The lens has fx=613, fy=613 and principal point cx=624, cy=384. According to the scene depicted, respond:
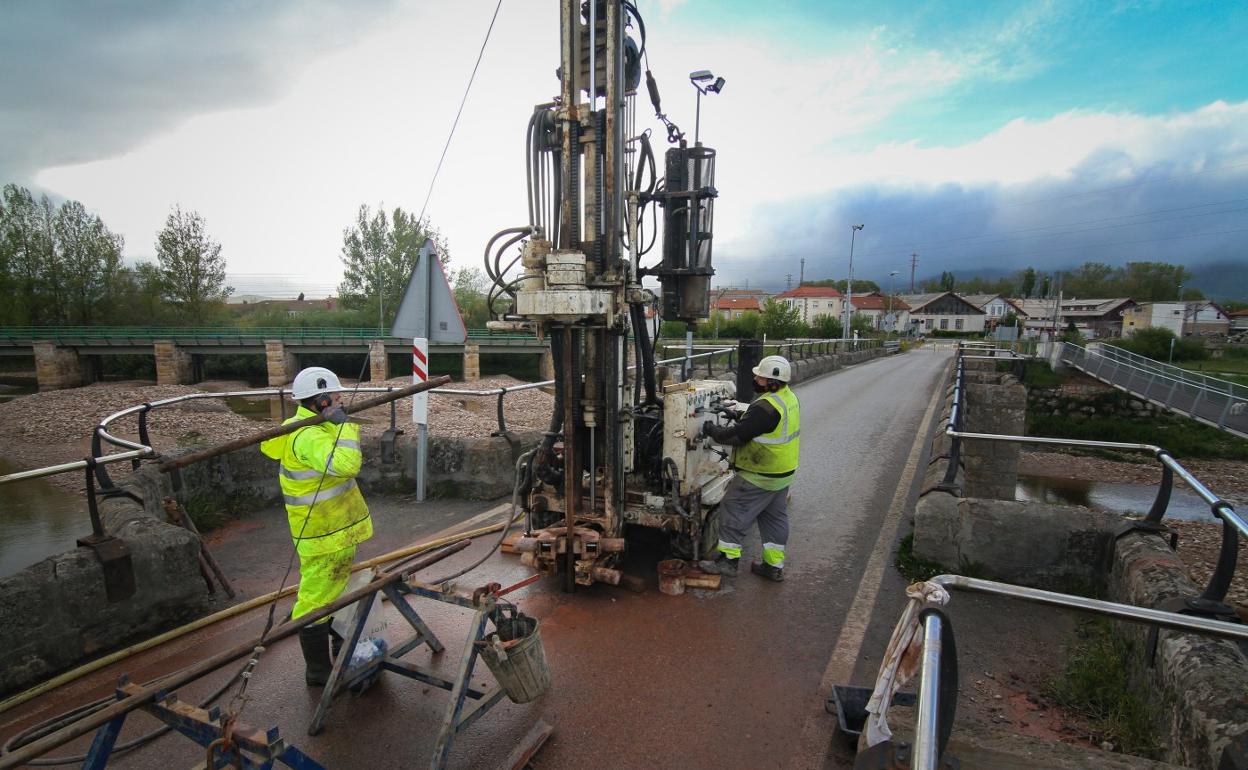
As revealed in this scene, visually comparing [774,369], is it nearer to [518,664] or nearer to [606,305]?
[606,305]

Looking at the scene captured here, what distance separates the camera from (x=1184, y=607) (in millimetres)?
3232

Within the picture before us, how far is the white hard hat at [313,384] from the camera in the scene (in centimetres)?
366

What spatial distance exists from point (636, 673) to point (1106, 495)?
20114 mm

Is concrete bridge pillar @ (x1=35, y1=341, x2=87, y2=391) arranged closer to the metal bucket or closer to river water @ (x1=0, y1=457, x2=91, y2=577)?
river water @ (x1=0, y1=457, x2=91, y2=577)

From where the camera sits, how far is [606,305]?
4.41 meters

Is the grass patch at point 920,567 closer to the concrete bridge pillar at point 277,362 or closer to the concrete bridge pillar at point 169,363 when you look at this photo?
the concrete bridge pillar at point 277,362

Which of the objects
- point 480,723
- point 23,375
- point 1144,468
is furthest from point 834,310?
point 480,723

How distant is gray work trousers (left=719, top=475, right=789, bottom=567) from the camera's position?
533 cm

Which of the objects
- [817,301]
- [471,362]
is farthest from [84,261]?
[817,301]

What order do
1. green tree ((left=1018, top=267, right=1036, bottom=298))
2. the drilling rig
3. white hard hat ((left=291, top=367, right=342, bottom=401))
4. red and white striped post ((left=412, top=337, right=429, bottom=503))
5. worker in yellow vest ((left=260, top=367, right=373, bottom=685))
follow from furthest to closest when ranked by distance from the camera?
1. green tree ((left=1018, top=267, right=1036, bottom=298))
2. red and white striped post ((left=412, top=337, right=429, bottom=503))
3. the drilling rig
4. white hard hat ((left=291, top=367, right=342, bottom=401))
5. worker in yellow vest ((left=260, top=367, right=373, bottom=685))

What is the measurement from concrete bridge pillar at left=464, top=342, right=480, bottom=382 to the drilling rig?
37.1 meters

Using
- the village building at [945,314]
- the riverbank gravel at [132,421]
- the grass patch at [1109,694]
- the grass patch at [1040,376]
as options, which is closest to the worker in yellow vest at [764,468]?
the grass patch at [1109,694]

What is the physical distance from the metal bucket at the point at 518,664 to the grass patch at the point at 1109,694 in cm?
305

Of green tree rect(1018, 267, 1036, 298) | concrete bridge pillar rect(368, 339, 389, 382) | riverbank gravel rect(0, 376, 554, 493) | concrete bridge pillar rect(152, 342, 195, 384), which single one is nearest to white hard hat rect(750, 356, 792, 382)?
riverbank gravel rect(0, 376, 554, 493)
